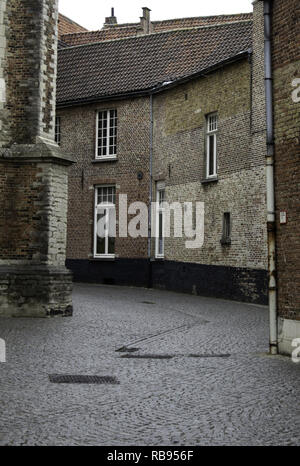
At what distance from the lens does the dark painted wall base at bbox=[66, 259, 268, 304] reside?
67.8 ft

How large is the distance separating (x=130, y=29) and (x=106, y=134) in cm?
1334

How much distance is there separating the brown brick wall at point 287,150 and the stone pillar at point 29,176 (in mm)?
6385

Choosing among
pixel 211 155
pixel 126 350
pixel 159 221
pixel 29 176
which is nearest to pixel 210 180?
pixel 211 155

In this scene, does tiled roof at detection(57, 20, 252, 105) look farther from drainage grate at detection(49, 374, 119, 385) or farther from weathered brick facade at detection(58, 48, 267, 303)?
drainage grate at detection(49, 374, 119, 385)

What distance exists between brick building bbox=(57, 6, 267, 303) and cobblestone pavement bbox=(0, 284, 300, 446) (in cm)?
564

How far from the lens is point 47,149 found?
1639 centimetres

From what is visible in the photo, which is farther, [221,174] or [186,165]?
[186,165]

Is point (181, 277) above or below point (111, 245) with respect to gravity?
below

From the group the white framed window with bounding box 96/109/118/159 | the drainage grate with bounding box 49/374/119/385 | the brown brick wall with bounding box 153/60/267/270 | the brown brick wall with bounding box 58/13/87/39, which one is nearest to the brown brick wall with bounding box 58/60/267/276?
the brown brick wall with bounding box 153/60/267/270

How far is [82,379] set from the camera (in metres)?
8.84

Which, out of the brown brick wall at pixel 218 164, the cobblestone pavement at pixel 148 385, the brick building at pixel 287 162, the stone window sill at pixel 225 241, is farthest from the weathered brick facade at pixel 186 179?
the brick building at pixel 287 162

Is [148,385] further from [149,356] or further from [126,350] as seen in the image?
[126,350]
